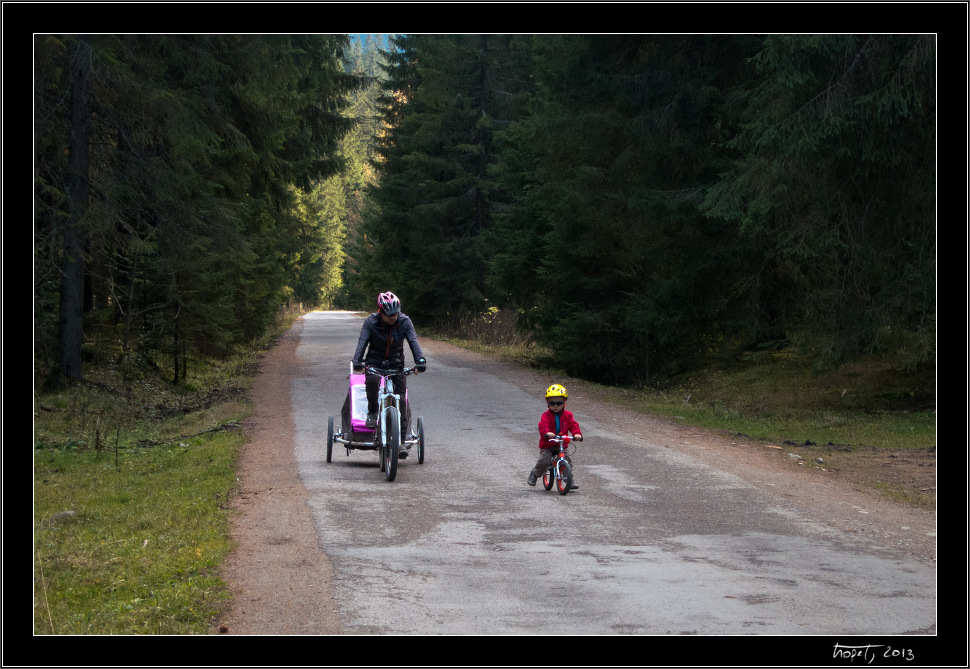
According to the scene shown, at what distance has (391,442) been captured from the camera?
10016 mm

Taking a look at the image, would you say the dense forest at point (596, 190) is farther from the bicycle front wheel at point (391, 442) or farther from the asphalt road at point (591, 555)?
the bicycle front wheel at point (391, 442)

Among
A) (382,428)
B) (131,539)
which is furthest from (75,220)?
(131,539)

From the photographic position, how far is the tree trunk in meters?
16.1

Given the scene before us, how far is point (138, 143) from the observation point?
1842 centimetres

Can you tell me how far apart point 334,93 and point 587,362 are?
12.3 m

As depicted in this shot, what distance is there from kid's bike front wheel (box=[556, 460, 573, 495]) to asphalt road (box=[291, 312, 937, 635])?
0.13 metres

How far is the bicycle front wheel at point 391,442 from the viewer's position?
994cm

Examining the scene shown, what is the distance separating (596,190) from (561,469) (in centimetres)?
1324

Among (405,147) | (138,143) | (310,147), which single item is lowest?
(138,143)

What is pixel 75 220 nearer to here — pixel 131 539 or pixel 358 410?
pixel 358 410

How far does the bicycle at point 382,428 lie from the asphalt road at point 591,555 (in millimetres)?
254

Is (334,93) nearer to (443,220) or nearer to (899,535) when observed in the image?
(443,220)

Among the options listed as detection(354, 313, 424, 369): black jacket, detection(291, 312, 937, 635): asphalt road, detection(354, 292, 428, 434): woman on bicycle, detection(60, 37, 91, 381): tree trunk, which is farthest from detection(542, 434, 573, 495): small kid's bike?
detection(60, 37, 91, 381): tree trunk

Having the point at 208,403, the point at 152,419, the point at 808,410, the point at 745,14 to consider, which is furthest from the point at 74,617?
the point at 808,410
